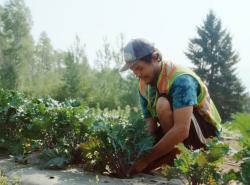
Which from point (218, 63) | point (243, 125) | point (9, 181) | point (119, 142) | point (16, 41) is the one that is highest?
point (16, 41)

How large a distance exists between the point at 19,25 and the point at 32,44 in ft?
7.08

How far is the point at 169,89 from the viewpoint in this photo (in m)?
3.69

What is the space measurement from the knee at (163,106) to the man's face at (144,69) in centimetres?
21

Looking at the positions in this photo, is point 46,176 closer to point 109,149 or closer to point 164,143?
point 109,149

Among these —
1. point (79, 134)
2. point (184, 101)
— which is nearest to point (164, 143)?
point (184, 101)

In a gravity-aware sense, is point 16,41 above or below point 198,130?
above

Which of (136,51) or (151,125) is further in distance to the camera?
(151,125)

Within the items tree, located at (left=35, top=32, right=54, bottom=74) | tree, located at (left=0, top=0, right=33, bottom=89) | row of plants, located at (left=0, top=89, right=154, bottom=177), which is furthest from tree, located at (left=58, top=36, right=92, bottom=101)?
row of plants, located at (left=0, top=89, right=154, bottom=177)

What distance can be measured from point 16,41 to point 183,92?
37.1m

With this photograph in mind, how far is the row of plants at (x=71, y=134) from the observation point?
11.6 ft

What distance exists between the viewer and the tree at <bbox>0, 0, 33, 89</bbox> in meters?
37.8

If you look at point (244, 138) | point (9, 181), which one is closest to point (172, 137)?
point (244, 138)

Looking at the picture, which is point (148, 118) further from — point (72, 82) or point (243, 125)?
point (72, 82)

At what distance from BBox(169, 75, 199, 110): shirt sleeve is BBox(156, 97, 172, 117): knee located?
0.08m
